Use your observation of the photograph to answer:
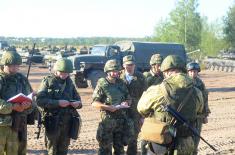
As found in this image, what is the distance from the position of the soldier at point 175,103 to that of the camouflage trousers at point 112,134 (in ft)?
5.50

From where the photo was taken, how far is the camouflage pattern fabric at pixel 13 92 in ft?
18.7

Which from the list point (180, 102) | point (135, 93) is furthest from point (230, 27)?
point (180, 102)

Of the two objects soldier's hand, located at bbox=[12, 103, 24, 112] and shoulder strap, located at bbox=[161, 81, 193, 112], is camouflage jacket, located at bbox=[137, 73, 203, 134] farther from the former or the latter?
soldier's hand, located at bbox=[12, 103, 24, 112]

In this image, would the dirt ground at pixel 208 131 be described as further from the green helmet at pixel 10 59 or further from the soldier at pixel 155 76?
the green helmet at pixel 10 59

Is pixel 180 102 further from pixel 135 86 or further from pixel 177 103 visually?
pixel 135 86

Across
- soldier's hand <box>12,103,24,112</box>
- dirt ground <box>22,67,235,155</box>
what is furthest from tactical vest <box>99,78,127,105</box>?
dirt ground <box>22,67,235,155</box>

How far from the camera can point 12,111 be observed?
5.85 m

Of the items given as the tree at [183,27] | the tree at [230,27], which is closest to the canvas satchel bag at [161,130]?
the tree at [183,27]

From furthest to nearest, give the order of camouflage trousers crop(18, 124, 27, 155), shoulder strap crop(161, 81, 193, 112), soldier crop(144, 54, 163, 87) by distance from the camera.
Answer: soldier crop(144, 54, 163, 87)
camouflage trousers crop(18, 124, 27, 155)
shoulder strap crop(161, 81, 193, 112)

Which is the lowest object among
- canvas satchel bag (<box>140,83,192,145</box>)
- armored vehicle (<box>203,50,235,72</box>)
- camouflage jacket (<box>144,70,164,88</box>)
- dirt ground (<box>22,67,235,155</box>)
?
armored vehicle (<box>203,50,235,72</box>)

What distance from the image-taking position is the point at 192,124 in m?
5.27

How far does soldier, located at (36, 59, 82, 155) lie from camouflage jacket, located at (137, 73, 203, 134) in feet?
5.31

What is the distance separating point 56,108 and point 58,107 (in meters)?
0.04

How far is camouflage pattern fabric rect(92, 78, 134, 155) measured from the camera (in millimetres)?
6848
